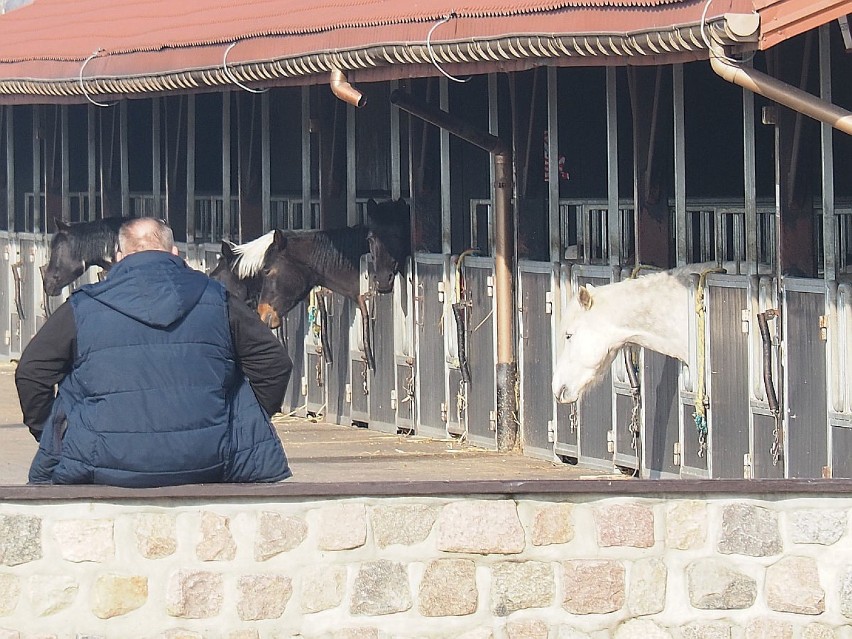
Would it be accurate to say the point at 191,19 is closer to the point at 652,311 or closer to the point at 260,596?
the point at 652,311

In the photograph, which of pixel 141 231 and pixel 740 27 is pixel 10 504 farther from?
pixel 740 27

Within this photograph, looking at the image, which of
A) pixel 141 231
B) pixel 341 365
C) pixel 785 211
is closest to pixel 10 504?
pixel 141 231

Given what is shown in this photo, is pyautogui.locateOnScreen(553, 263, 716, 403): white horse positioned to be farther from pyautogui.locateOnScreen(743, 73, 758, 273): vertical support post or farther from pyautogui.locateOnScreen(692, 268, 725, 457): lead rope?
pyautogui.locateOnScreen(743, 73, 758, 273): vertical support post

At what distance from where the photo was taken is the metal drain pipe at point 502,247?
1142 centimetres

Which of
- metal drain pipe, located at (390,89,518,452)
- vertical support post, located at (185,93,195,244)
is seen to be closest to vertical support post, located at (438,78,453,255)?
metal drain pipe, located at (390,89,518,452)

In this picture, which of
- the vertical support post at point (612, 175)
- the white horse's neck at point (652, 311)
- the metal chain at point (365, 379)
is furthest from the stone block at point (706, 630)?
the metal chain at point (365, 379)

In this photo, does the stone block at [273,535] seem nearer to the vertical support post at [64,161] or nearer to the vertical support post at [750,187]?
the vertical support post at [750,187]

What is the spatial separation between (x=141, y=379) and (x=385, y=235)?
23.1ft

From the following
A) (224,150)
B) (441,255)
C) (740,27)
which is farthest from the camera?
(224,150)

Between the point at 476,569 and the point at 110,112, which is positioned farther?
the point at 110,112

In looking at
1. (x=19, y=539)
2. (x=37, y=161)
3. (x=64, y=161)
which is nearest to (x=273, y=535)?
(x=19, y=539)

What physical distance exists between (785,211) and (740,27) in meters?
1.33

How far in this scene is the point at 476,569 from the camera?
5836 mm

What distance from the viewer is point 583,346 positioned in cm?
988
